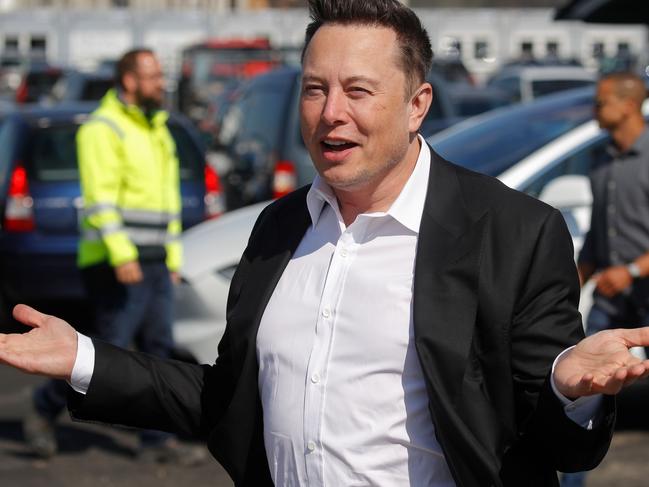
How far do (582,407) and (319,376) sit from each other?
0.50 meters

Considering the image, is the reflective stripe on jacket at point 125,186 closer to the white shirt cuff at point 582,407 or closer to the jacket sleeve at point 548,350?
the jacket sleeve at point 548,350

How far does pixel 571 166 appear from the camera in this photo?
6.84 meters

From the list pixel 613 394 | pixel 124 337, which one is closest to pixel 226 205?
pixel 124 337

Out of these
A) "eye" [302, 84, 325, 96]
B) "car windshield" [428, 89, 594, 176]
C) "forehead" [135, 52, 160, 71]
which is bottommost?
"car windshield" [428, 89, 594, 176]

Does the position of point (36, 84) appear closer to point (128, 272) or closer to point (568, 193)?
point (128, 272)

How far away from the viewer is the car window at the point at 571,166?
6.57 metres

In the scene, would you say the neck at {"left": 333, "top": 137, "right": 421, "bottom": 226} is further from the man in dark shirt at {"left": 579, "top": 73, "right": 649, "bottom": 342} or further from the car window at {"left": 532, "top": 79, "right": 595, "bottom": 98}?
the car window at {"left": 532, "top": 79, "right": 595, "bottom": 98}

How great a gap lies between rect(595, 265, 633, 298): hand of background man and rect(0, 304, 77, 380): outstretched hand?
316cm

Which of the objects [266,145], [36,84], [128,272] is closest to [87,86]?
[36,84]

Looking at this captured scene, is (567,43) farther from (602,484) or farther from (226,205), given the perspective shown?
(602,484)

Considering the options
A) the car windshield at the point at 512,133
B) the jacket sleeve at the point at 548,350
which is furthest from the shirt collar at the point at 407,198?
the car windshield at the point at 512,133

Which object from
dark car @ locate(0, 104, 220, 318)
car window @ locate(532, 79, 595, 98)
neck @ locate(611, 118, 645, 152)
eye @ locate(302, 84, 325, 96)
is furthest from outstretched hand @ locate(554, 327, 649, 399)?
A: car window @ locate(532, 79, 595, 98)

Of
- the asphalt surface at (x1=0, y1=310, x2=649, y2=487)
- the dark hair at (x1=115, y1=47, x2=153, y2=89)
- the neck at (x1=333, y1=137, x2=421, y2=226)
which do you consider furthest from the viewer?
the dark hair at (x1=115, y1=47, x2=153, y2=89)

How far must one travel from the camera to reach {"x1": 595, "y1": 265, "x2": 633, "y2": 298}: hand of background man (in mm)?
5453
